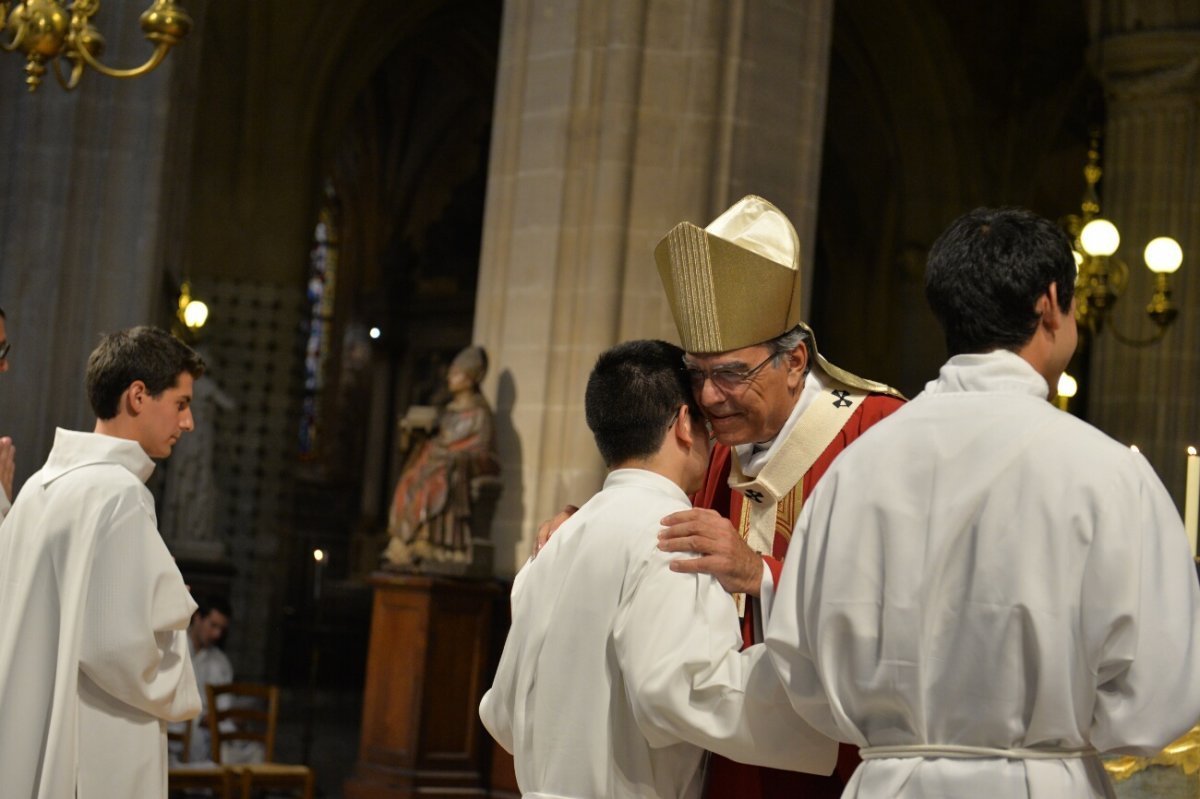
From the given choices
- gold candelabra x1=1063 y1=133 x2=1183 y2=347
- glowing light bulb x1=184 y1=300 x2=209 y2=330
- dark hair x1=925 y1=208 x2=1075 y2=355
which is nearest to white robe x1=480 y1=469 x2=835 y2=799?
dark hair x1=925 y1=208 x2=1075 y2=355

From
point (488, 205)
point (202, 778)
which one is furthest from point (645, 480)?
point (488, 205)

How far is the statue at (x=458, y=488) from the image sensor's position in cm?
933

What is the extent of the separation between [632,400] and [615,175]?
6.43 meters

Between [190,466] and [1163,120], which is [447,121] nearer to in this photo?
[190,466]

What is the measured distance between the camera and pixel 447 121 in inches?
1023

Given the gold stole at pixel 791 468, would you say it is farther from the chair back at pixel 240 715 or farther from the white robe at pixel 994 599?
the chair back at pixel 240 715

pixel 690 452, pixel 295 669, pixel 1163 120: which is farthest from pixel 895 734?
pixel 295 669

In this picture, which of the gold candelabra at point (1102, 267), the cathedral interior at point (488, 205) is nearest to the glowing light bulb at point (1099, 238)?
the gold candelabra at point (1102, 267)

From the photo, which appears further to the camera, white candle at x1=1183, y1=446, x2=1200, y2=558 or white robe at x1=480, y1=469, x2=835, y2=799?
white candle at x1=1183, y1=446, x2=1200, y2=558

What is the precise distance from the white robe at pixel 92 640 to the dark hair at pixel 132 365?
107 mm

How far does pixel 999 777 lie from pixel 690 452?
37.8 inches

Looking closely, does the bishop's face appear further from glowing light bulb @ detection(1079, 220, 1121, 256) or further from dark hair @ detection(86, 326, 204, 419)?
glowing light bulb @ detection(1079, 220, 1121, 256)

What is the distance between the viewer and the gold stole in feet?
11.5

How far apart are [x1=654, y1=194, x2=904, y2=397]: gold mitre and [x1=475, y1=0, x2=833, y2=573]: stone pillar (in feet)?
18.7
